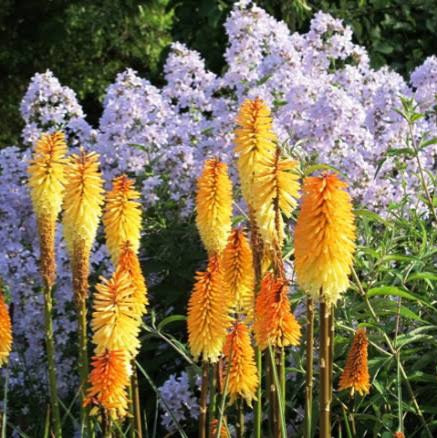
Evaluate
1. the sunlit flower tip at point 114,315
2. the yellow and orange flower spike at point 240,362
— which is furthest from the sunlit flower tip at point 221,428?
the sunlit flower tip at point 114,315

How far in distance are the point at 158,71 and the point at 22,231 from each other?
547 cm

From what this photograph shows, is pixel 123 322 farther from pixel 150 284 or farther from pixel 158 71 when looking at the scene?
pixel 158 71

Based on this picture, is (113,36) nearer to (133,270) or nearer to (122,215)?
(122,215)

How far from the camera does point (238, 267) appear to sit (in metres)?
2.86

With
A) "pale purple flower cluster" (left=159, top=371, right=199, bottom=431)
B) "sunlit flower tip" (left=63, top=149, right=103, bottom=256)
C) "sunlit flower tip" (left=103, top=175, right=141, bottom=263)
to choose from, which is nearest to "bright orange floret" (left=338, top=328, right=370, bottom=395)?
"sunlit flower tip" (left=103, top=175, right=141, bottom=263)

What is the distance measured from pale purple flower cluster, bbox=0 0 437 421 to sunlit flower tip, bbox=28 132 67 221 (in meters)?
1.83

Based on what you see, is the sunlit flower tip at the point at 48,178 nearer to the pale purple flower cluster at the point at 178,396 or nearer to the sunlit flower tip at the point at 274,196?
the sunlit flower tip at the point at 274,196

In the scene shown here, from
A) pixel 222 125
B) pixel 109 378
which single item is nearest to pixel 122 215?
pixel 109 378

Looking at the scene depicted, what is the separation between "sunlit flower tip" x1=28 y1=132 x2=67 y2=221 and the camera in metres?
3.06

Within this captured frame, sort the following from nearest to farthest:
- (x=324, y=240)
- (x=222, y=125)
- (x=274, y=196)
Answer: (x=324, y=240)
(x=274, y=196)
(x=222, y=125)

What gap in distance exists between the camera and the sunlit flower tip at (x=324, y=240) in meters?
2.25

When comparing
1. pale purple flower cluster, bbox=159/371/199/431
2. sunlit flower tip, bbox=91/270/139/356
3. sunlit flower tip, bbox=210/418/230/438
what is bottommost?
sunlit flower tip, bbox=210/418/230/438

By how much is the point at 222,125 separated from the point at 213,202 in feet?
8.36

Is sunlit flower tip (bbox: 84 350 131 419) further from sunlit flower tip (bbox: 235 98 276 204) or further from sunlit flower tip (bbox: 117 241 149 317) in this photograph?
sunlit flower tip (bbox: 235 98 276 204)
